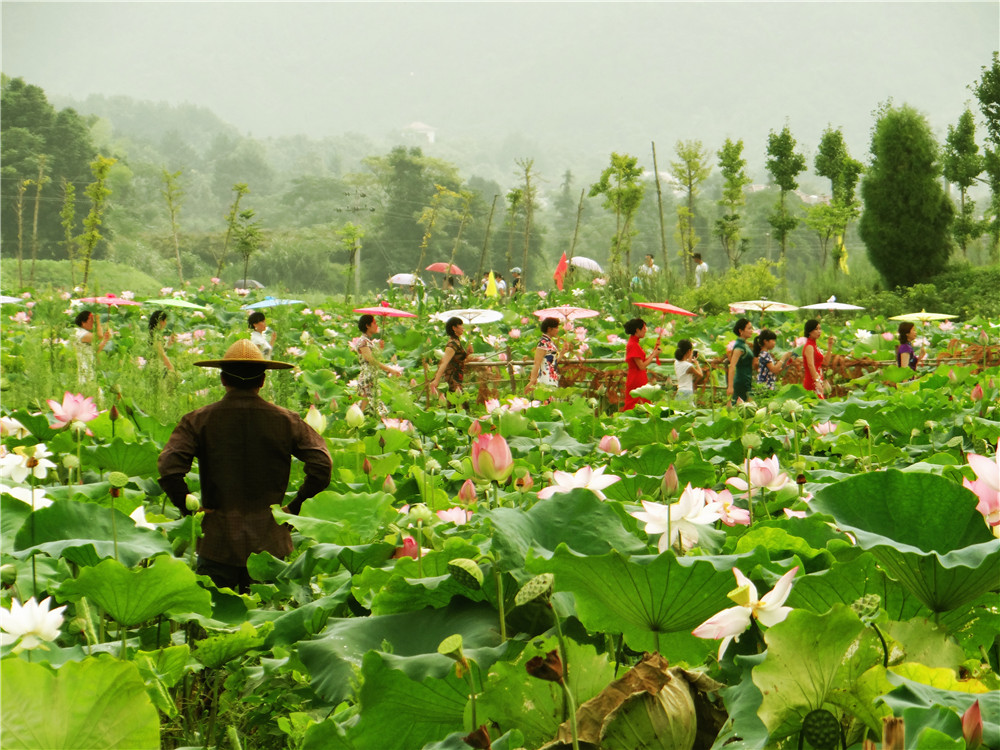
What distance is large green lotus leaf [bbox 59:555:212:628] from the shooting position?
60.1 inches

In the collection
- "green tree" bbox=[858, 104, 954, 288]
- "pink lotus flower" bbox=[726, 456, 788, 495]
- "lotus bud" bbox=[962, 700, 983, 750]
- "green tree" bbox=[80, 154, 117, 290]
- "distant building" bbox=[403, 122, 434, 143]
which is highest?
"distant building" bbox=[403, 122, 434, 143]

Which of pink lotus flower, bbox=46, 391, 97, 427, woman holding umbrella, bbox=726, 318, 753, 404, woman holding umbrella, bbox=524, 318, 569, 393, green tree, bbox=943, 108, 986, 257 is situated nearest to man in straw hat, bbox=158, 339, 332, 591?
pink lotus flower, bbox=46, 391, 97, 427

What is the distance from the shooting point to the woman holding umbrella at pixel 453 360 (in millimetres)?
6641

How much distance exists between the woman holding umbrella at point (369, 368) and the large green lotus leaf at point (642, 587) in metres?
4.95

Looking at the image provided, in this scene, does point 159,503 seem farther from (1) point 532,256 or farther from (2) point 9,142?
(1) point 532,256

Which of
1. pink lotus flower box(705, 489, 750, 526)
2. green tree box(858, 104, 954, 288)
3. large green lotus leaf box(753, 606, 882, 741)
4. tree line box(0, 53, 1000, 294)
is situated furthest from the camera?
tree line box(0, 53, 1000, 294)

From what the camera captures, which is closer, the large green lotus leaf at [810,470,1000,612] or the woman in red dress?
the large green lotus leaf at [810,470,1000,612]

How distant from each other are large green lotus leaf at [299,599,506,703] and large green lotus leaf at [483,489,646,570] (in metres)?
0.13

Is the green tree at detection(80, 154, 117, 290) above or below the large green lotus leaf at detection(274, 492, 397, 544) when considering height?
above

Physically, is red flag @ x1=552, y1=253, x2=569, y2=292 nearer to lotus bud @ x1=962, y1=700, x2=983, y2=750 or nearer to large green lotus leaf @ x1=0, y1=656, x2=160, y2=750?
large green lotus leaf @ x1=0, y1=656, x2=160, y2=750

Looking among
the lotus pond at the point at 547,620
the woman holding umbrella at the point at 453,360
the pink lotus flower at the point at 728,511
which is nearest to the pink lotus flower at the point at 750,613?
the lotus pond at the point at 547,620

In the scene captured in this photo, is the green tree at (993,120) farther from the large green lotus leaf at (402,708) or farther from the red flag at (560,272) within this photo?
the large green lotus leaf at (402,708)

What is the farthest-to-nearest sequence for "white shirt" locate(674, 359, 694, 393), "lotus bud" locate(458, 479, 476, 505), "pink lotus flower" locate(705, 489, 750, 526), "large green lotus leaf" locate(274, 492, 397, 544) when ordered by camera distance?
"white shirt" locate(674, 359, 694, 393) → "large green lotus leaf" locate(274, 492, 397, 544) → "lotus bud" locate(458, 479, 476, 505) → "pink lotus flower" locate(705, 489, 750, 526)

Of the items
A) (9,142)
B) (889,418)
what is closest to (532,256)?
(9,142)
